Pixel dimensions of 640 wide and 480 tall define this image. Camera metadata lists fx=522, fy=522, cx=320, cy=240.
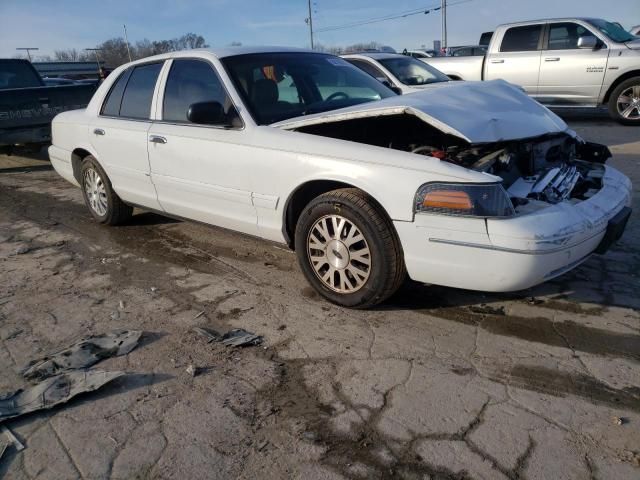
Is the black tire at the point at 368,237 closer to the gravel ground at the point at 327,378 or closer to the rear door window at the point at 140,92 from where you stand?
the gravel ground at the point at 327,378

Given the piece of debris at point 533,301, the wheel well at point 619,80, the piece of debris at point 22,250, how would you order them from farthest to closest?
1. the wheel well at point 619,80
2. the piece of debris at point 22,250
3. the piece of debris at point 533,301

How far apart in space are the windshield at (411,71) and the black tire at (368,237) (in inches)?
221

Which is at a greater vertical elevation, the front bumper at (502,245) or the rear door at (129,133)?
the rear door at (129,133)

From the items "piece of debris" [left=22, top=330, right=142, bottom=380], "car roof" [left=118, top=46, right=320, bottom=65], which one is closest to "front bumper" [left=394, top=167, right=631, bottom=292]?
"piece of debris" [left=22, top=330, right=142, bottom=380]

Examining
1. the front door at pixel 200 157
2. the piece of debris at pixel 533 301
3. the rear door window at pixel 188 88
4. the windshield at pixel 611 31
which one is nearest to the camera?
the piece of debris at pixel 533 301

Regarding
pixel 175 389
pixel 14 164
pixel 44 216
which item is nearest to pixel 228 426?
pixel 175 389

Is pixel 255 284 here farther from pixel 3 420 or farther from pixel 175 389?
pixel 3 420

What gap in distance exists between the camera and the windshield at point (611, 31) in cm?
966

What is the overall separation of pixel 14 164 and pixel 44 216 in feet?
16.7

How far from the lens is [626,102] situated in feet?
31.6

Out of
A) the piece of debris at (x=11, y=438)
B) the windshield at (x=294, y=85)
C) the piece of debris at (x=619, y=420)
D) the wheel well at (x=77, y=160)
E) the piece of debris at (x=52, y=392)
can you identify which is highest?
the windshield at (x=294, y=85)

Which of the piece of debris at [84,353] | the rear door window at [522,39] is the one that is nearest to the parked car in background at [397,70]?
the rear door window at [522,39]

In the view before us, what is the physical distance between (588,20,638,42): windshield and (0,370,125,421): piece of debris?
10.4m

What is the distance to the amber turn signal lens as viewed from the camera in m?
2.79
